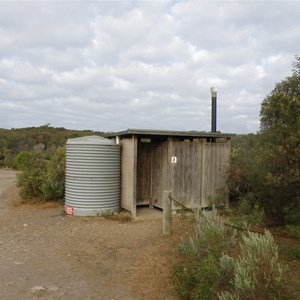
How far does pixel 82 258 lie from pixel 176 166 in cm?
441

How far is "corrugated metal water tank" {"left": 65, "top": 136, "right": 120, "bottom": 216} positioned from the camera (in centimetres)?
953

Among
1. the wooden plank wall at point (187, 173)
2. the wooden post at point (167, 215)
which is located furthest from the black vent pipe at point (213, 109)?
the wooden post at point (167, 215)

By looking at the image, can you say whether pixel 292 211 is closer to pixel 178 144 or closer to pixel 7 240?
pixel 178 144

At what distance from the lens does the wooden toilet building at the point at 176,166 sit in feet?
32.1

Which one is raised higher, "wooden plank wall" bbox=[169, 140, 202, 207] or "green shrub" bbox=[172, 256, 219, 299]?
"wooden plank wall" bbox=[169, 140, 202, 207]

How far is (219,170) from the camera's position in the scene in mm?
10594

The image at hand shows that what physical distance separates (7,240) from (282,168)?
5.45 meters

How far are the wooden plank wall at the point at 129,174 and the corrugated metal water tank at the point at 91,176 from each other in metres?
0.30

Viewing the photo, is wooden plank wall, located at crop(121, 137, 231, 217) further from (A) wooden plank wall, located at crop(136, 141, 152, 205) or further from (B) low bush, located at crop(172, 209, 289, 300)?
(B) low bush, located at crop(172, 209, 289, 300)

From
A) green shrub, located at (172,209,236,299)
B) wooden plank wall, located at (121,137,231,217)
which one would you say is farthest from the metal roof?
green shrub, located at (172,209,236,299)

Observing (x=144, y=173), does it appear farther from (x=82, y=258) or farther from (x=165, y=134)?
(x=82, y=258)

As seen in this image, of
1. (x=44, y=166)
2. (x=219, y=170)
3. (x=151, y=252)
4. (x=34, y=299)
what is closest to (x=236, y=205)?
(x=219, y=170)

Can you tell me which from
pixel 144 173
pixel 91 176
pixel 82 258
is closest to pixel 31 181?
pixel 91 176

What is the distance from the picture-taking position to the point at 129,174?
9.69 m
